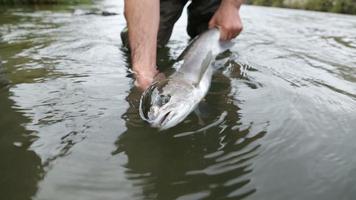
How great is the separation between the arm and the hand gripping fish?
0.66 feet

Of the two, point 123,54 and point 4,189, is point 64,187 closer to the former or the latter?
point 4,189

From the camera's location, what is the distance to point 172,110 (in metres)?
1.79

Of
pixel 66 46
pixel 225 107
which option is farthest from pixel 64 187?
pixel 66 46

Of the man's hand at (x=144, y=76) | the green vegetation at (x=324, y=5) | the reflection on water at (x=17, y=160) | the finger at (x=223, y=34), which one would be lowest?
the green vegetation at (x=324, y=5)

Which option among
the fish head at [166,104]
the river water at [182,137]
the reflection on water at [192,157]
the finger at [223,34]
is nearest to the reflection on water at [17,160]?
the river water at [182,137]

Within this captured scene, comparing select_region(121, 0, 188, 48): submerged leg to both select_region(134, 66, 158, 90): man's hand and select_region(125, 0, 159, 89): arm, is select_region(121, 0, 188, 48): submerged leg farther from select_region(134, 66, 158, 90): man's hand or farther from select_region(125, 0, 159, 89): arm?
select_region(134, 66, 158, 90): man's hand

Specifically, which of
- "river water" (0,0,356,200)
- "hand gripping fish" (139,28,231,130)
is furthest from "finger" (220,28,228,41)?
"hand gripping fish" (139,28,231,130)

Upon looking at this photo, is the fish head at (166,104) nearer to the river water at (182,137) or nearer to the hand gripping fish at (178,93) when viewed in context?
the hand gripping fish at (178,93)

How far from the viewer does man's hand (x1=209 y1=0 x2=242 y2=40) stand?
10.5ft

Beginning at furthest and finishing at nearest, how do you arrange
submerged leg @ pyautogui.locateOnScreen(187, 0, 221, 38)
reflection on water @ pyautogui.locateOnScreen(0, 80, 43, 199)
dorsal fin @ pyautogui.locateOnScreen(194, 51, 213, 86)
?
submerged leg @ pyautogui.locateOnScreen(187, 0, 221, 38) → dorsal fin @ pyautogui.locateOnScreen(194, 51, 213, 86) → reflection on water @ pyautogui.locateOnScreen(0, 80, 43, 199)

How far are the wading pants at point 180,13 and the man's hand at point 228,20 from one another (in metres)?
0.69

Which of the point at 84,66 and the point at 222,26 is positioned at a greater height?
the point at 222,26

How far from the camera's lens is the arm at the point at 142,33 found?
237cm

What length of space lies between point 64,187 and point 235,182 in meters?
0.64
